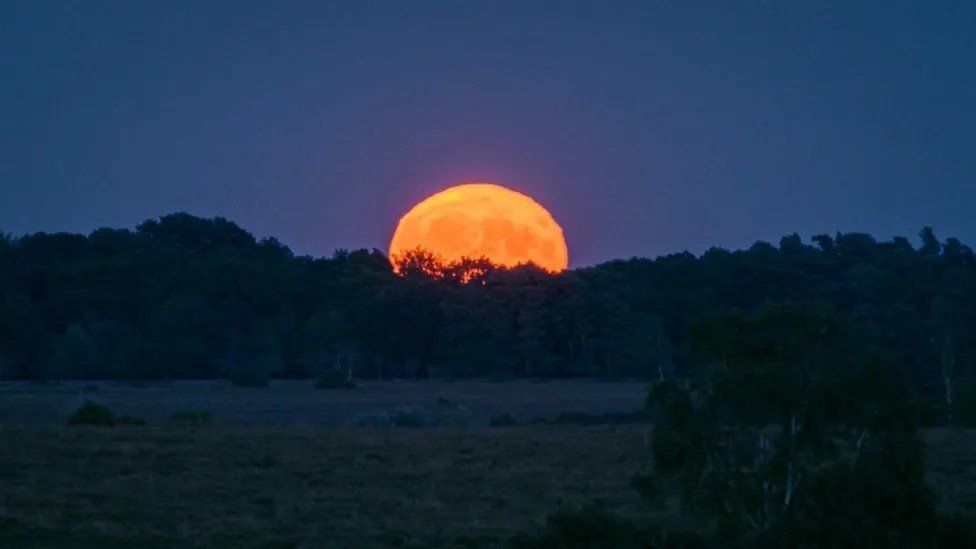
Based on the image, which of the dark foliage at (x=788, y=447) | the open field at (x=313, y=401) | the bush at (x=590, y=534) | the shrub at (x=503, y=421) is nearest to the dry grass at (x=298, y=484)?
the bush at (x=590, y=534)

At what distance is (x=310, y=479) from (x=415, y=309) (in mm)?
51439

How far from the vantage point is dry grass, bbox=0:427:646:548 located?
2091 cm

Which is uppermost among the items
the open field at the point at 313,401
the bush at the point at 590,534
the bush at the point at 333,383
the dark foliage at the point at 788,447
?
the bush at the point at 333,383

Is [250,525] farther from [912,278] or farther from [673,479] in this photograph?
[912,278]

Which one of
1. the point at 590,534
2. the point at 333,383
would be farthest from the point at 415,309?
the point at 590,534

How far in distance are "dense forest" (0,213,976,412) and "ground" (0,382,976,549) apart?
27.5m

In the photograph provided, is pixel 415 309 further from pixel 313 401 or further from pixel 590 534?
pixel 590 534

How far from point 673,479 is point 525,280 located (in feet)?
208

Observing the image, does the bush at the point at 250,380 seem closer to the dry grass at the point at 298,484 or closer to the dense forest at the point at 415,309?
the dense forest at the point at 415,309

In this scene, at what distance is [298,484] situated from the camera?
26453mm

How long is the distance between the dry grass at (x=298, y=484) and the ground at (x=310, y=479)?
0.04 metres

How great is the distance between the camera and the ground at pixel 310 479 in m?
21.0

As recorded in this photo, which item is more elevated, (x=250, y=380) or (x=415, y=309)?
(x=415, y=309)

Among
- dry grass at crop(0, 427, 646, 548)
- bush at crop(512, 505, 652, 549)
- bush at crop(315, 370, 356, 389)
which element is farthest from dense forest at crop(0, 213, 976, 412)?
bush at crop(512, 505, 652, 549)
